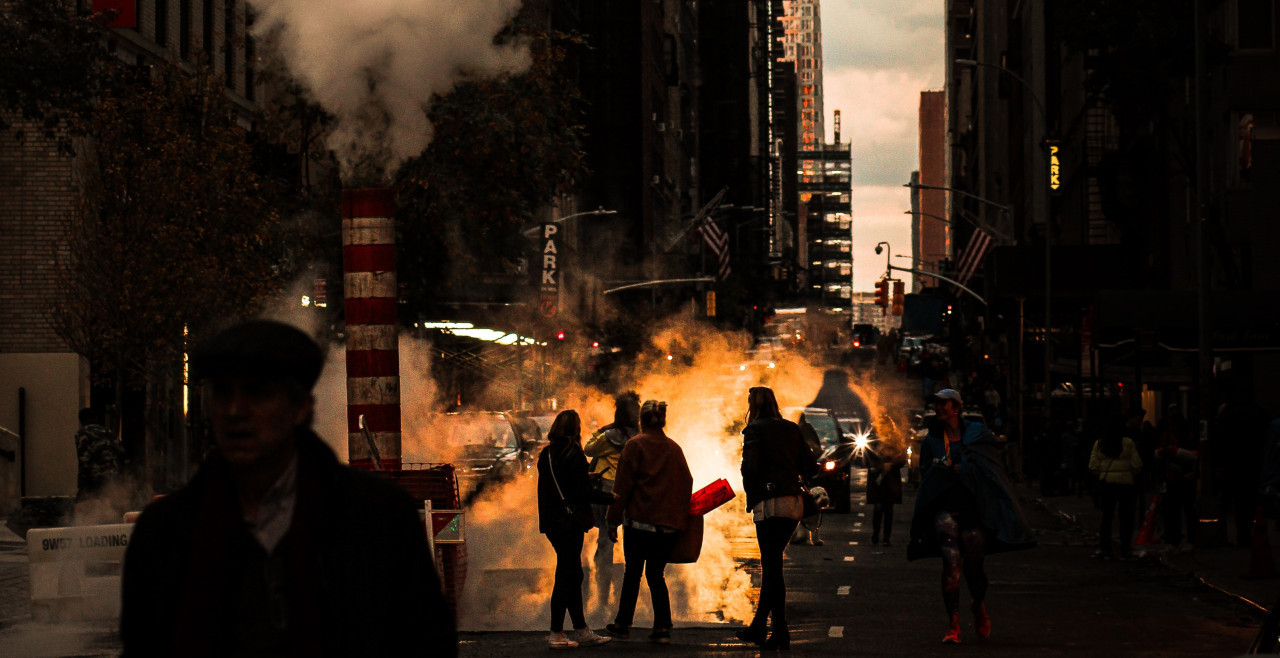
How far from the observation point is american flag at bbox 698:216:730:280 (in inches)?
2815

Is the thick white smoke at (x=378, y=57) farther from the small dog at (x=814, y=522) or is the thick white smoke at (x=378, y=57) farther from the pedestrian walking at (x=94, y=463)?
the small dog at (x=814, y=522)

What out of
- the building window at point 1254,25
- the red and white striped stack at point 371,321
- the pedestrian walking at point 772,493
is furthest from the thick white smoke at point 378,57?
the building window at point 1254,25

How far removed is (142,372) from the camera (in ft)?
81.0

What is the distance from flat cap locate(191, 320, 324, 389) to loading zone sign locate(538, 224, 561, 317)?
35828 mm

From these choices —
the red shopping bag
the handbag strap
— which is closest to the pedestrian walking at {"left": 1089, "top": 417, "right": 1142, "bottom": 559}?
the red shopping bag

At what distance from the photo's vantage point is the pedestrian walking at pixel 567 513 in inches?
456

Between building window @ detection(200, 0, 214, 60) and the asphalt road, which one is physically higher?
building window @ detection(200, 0, 214, 60)

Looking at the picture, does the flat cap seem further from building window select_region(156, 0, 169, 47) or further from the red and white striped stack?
building window select_region(156, 0, 169, 47)

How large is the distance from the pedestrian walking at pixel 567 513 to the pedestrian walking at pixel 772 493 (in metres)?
1.14

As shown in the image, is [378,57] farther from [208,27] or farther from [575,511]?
[208,27]

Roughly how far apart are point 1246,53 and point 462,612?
2330 centimetres

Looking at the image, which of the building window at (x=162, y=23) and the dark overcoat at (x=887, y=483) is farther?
the building window at (x=162, y=23)

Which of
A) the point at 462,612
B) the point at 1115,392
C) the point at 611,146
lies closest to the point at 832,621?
the point at 462,612

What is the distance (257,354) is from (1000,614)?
11.1m
